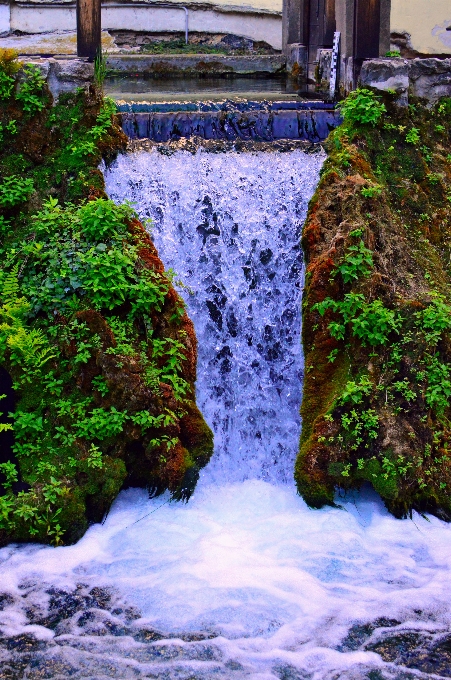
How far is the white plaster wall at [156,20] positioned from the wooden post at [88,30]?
6.53 m

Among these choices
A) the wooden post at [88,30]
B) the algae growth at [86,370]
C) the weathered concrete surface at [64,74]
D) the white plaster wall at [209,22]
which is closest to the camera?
the algae growth at [86,370]

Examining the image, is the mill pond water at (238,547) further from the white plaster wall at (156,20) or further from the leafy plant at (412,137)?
the white plaster wall at (156,20)

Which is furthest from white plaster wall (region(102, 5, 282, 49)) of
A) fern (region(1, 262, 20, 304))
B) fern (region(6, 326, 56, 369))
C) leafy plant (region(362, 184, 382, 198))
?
fern (region(6, 326, 56, 369))

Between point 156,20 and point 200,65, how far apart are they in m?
2.23

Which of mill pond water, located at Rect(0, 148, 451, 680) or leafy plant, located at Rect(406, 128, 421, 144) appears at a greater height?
leafy plant, located at Rect(406, 128, 421, 144)

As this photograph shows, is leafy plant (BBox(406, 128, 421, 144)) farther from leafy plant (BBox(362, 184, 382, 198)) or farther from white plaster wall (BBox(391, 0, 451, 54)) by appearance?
white plaster wall (BBox(391, 0, 451, 54))

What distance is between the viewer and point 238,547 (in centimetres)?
548

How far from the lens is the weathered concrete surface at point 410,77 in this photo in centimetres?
770

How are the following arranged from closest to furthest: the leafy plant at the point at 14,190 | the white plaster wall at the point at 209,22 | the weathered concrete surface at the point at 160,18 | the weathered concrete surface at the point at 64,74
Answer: the leafy plant at the point at 14,190
the weathered concrete surface at the point at 64,74
the weathered concrete surface at the point at 160,18
the white plaster wall at the point at 209,22

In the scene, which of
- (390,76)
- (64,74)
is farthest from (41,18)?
(390,76)

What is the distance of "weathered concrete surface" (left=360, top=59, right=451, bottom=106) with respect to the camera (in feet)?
25.3

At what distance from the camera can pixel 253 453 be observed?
6.49m

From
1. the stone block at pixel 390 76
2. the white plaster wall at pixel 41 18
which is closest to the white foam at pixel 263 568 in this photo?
the stone block at pixel 390 76

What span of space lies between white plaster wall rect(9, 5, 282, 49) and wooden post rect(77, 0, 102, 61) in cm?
653
